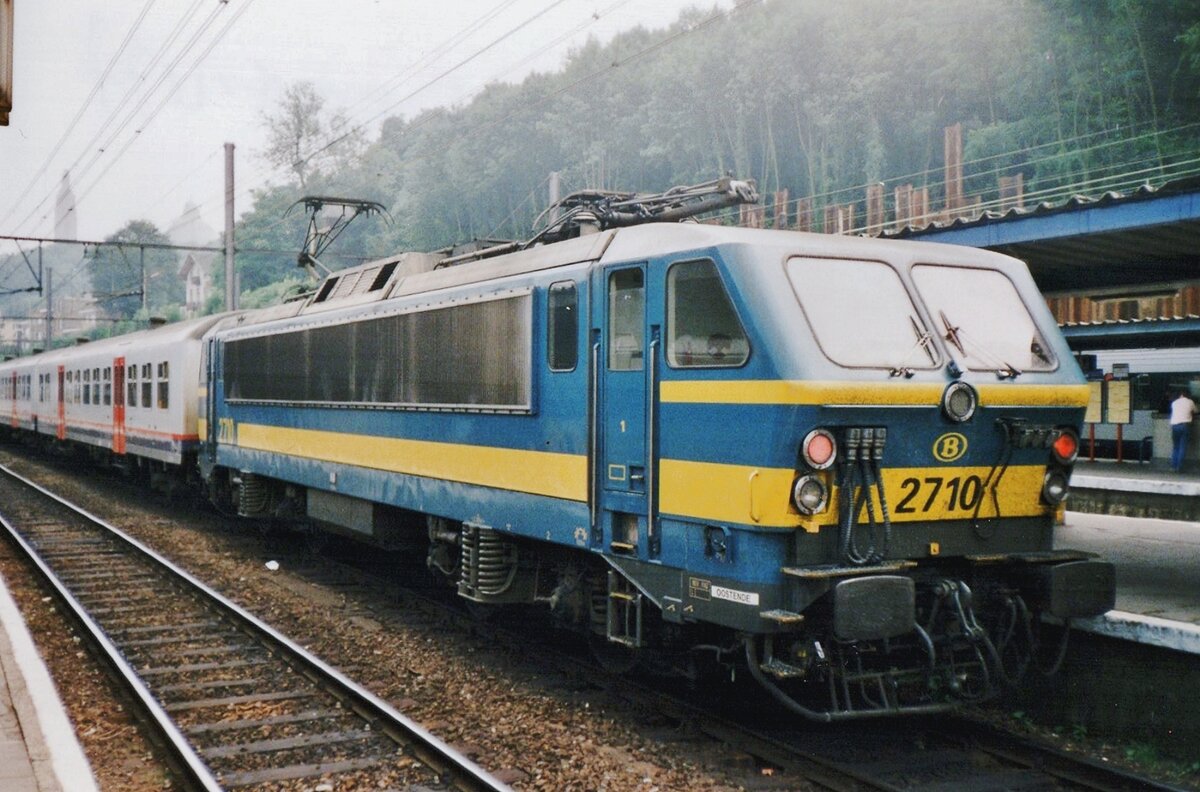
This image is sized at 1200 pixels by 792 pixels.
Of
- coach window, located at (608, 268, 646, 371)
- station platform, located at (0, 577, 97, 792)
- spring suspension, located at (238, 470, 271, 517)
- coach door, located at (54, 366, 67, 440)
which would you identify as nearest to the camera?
station platform, located at (0, 577, 97, 792)

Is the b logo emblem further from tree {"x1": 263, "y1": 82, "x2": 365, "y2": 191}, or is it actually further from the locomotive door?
tree {"x1": 263, "y1": 82, "x2": 365, "y2": 191}

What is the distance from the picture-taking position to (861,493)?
605cm

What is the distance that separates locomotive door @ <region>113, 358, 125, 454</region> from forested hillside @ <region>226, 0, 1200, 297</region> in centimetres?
956

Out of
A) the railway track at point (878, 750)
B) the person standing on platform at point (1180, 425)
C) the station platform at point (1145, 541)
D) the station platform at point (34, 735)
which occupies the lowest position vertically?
the railway track at point (878, 750)

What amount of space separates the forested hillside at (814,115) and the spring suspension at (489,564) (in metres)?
19.8

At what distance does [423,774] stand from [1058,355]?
4.55 m

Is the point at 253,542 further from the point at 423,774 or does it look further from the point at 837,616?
the point at 837,616

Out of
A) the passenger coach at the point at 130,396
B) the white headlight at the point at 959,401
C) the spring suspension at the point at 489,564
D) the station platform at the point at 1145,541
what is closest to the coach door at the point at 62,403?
the passenger coach at the point at 130,396

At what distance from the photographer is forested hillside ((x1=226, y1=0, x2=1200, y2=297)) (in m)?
35.1

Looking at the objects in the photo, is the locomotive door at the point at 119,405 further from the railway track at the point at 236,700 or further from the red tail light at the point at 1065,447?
the red tail light at the point at 1065,447

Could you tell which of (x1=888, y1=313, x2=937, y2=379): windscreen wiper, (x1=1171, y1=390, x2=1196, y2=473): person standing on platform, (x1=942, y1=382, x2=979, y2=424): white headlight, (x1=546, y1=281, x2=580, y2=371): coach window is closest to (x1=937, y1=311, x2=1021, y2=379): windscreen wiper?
(x1=888, y1=313, x2=937, y2=379): windscreen wiper

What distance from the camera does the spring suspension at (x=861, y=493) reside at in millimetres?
5984

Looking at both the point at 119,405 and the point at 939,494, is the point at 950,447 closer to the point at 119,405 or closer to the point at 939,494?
the point at 939,494

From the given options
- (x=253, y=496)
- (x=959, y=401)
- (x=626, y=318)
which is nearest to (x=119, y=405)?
(x=253, y=496)
